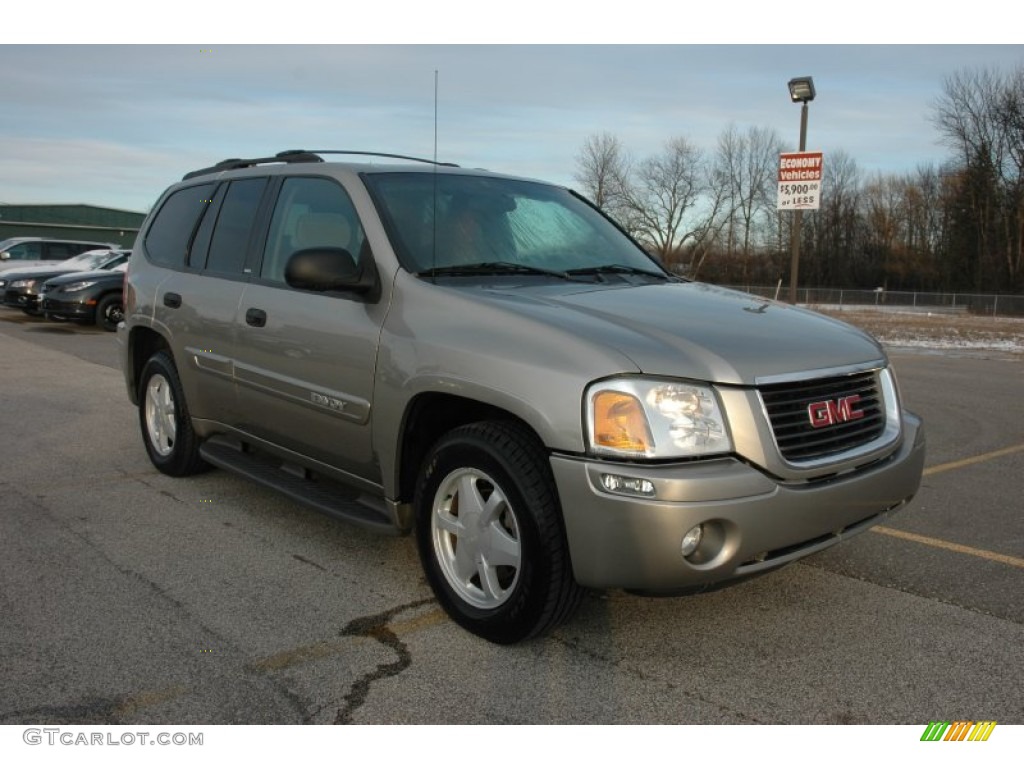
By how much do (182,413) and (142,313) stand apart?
0.77m

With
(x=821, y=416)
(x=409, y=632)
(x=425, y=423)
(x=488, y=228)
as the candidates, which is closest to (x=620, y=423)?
(x=821, y=416)

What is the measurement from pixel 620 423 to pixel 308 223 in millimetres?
2193

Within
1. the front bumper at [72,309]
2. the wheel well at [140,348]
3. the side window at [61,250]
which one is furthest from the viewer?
the side window at [61,250]

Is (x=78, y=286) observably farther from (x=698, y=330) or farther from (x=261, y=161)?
(x=698, y=330)

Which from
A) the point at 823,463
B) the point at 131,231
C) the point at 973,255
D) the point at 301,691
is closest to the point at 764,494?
the point at 823,463

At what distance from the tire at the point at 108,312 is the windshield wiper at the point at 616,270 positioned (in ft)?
44.7

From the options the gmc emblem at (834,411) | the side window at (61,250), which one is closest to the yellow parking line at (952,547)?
the gmc emblem at (834,411)

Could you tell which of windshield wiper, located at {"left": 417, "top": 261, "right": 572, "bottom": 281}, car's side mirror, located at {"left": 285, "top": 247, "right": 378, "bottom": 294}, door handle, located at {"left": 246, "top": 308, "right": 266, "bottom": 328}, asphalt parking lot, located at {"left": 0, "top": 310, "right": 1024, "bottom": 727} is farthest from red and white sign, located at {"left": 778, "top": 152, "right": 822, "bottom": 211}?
car's side mirror, located at {"left": 285, "top": 247, "right": 378, "bottom": 294}

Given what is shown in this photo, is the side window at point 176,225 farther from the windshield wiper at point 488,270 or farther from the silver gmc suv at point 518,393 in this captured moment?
the windshield wiper at point 488,270

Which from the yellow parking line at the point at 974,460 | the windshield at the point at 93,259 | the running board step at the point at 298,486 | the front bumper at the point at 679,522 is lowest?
the yellow parking line at the point at 974,460

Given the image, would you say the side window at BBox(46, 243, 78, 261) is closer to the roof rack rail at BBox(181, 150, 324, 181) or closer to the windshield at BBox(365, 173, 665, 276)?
the roof rack rail at BBox(181, 150, 324, 181)

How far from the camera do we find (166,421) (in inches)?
219

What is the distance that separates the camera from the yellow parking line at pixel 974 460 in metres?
6.03

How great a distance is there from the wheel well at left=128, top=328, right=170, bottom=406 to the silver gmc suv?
33.6 inches
